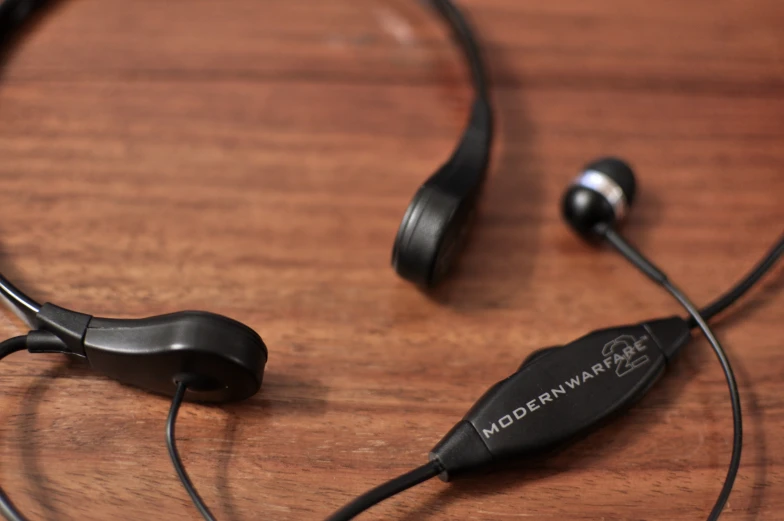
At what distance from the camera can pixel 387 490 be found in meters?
0.54

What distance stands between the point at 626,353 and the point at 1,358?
51cm

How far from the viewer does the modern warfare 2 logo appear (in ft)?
2.03

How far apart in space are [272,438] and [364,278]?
0.58 ft

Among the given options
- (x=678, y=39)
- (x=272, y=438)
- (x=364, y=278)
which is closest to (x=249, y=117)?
(x=364, y=278)

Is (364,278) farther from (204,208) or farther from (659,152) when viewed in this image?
(659,152)

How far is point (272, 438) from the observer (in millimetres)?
605

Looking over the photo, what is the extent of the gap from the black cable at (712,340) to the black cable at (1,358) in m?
0.51

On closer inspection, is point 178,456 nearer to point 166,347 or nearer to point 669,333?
point 166,347

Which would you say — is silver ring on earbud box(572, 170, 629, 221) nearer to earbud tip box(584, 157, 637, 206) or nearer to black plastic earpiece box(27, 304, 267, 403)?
earbud tip box(584, 157, 637, 206)

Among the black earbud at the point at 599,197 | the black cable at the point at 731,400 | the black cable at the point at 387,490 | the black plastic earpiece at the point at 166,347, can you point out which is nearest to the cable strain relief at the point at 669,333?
the black cable at the point at 731,400

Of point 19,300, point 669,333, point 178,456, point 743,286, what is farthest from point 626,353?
point 19,300

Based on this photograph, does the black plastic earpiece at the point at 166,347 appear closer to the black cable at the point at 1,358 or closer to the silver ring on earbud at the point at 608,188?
the black cable at the point at 1,358

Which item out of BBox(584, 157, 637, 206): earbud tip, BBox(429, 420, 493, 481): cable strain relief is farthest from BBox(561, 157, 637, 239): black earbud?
BBox(429, 420, 493, 481): cable strain relief

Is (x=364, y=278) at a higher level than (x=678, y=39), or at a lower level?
lower
